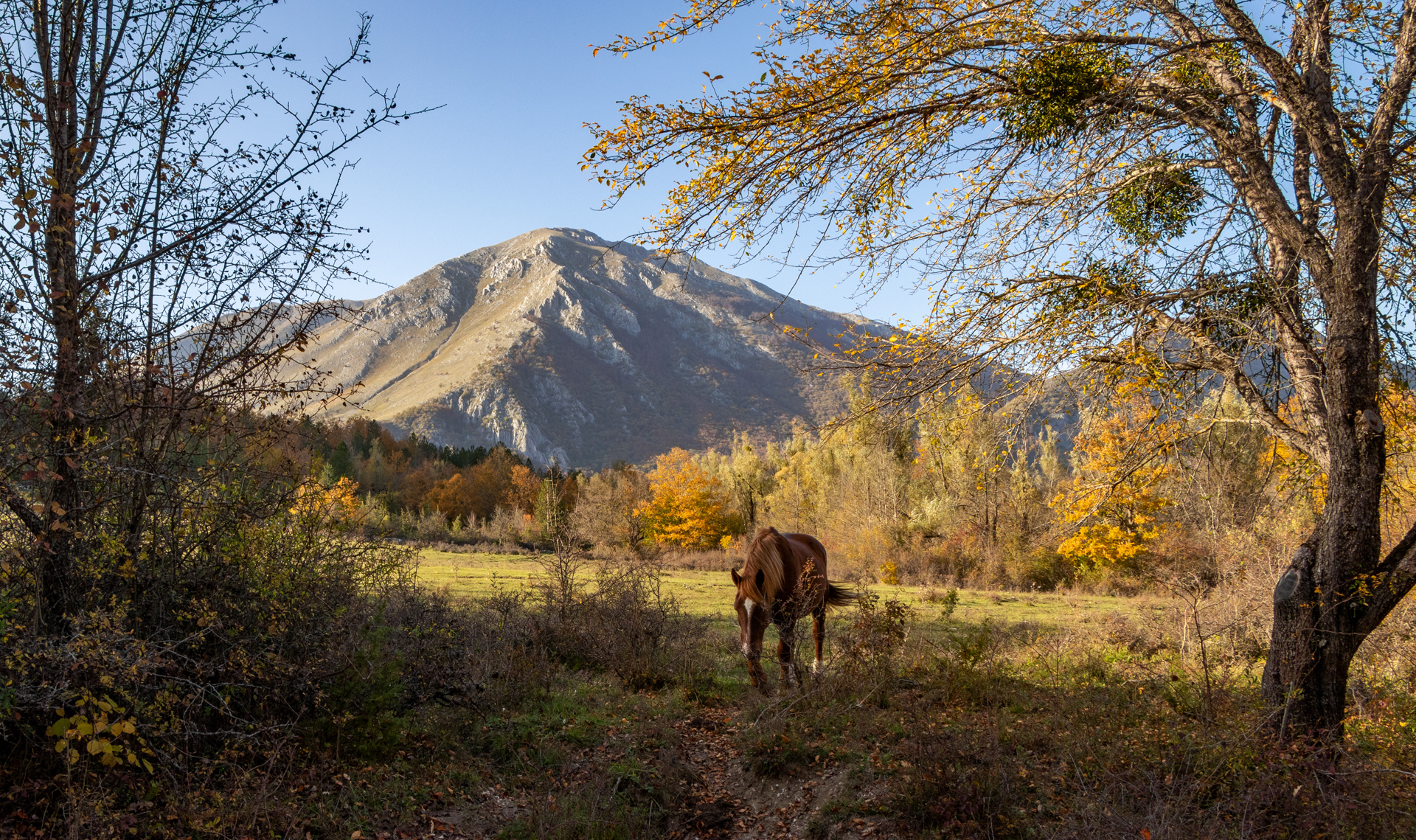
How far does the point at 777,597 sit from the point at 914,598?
17428mm

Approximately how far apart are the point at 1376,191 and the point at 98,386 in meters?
8.83

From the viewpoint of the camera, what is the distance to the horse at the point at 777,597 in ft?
30.6

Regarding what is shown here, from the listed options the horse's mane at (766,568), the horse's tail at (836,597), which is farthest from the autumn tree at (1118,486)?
the horse's mane at (766,568)

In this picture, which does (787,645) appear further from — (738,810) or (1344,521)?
(1344,521)

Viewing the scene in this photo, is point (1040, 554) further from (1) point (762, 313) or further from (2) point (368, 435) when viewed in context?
(2) point (368, 435)

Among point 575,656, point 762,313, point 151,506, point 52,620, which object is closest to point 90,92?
point 151,506

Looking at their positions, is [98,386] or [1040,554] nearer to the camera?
[98,386]

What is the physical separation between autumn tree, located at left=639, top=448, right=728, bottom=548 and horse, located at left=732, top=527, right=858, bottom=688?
39.2 m

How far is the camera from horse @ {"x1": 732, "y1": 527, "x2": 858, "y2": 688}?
367 inches

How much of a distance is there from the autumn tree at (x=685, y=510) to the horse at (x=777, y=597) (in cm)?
3923

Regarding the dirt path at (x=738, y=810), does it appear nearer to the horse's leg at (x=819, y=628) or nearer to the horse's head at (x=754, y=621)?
the horse's head at (x=754, y=621)

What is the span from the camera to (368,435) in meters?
81.7

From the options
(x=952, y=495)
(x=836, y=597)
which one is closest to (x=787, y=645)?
(x=836, y=597)

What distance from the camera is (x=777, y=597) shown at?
32.5ft
